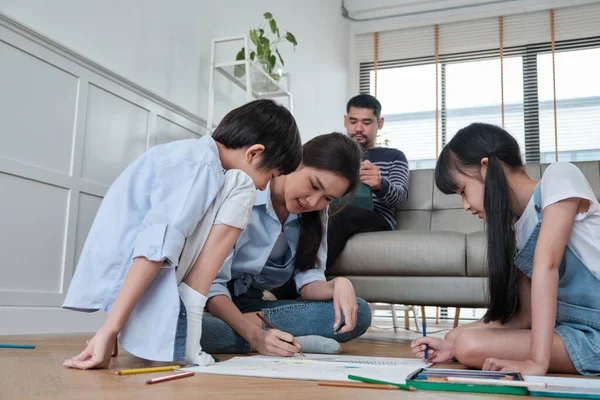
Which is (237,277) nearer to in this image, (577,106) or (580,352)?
(580,352)

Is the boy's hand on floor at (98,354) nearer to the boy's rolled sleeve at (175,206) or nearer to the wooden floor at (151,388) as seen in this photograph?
the wooden floor at (151,388)

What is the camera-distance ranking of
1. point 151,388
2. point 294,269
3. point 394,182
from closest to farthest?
point 151,388
point 294,269
point 394,182

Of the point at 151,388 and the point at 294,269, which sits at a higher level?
the point at 294,269

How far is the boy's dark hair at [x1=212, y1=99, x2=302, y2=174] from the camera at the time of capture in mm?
1076

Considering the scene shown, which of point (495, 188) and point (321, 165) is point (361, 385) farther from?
point (321, 165)

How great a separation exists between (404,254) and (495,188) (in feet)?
3.35

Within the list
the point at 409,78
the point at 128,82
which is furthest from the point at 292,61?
the point at 128,82

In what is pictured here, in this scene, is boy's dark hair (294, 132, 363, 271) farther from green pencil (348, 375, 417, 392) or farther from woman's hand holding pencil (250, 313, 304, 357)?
green pencil (348, 375, 417, 392)

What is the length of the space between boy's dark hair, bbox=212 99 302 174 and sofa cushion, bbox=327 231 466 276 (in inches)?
43.9

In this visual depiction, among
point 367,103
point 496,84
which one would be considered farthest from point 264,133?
point 496,84

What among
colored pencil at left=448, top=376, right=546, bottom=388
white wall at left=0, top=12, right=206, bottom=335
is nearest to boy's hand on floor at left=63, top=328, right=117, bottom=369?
colored pencil at left=448, top=376, right=546, bottom=388

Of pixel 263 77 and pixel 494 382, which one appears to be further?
pixel 263 77

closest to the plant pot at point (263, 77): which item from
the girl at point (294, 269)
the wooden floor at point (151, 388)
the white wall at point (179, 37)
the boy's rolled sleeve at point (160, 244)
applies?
the white wall at point (179, 37)

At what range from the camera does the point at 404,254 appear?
2.11 meters
